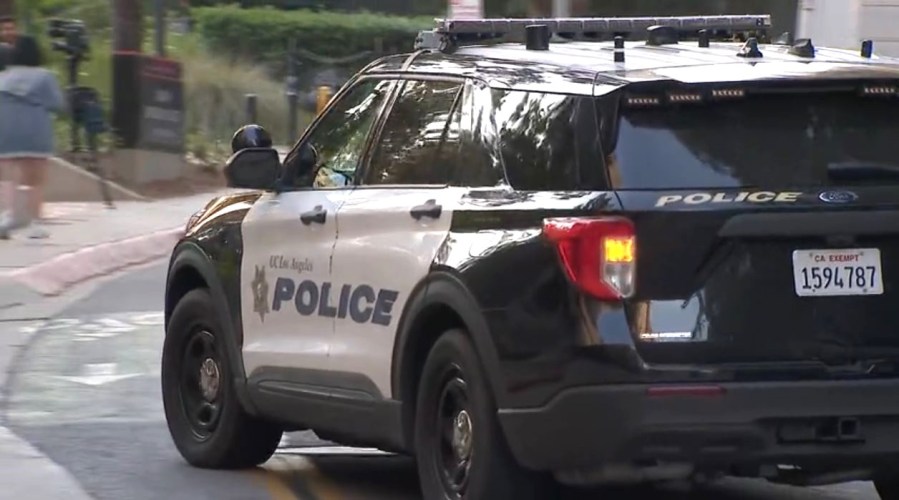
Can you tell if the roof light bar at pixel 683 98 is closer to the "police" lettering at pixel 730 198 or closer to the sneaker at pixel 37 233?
the "police" lettering at pixel 730 198

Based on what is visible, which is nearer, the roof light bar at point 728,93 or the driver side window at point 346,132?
the roof light bar at point 728,93

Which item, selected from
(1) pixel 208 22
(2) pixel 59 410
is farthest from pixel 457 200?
(1) pixel 208 22

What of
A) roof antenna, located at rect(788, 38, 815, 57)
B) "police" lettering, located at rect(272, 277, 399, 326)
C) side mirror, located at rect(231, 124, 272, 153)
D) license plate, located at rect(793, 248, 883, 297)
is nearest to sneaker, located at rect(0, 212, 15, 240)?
side mirror, located at rect(231, 124, 272, 153)

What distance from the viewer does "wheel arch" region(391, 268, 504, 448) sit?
20.9 ft

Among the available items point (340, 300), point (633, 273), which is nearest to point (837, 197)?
point (633, 273)

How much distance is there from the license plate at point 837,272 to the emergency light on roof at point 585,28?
5.15 feet

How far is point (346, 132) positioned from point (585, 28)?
1.13 meters

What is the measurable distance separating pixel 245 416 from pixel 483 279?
2.30m

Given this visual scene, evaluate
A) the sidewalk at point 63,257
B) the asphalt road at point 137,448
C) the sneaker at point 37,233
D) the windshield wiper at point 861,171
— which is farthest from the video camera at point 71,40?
the windshield wiper at point 861,171

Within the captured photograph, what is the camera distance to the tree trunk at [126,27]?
75.6ft

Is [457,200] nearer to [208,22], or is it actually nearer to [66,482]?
[66,482]

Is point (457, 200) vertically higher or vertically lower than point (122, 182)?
higher

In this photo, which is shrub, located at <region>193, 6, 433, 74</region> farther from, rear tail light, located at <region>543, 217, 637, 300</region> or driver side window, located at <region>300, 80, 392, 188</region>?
rear tail light, located at <region>543, 217, 637, 300</region>

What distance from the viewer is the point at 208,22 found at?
3838 cm
